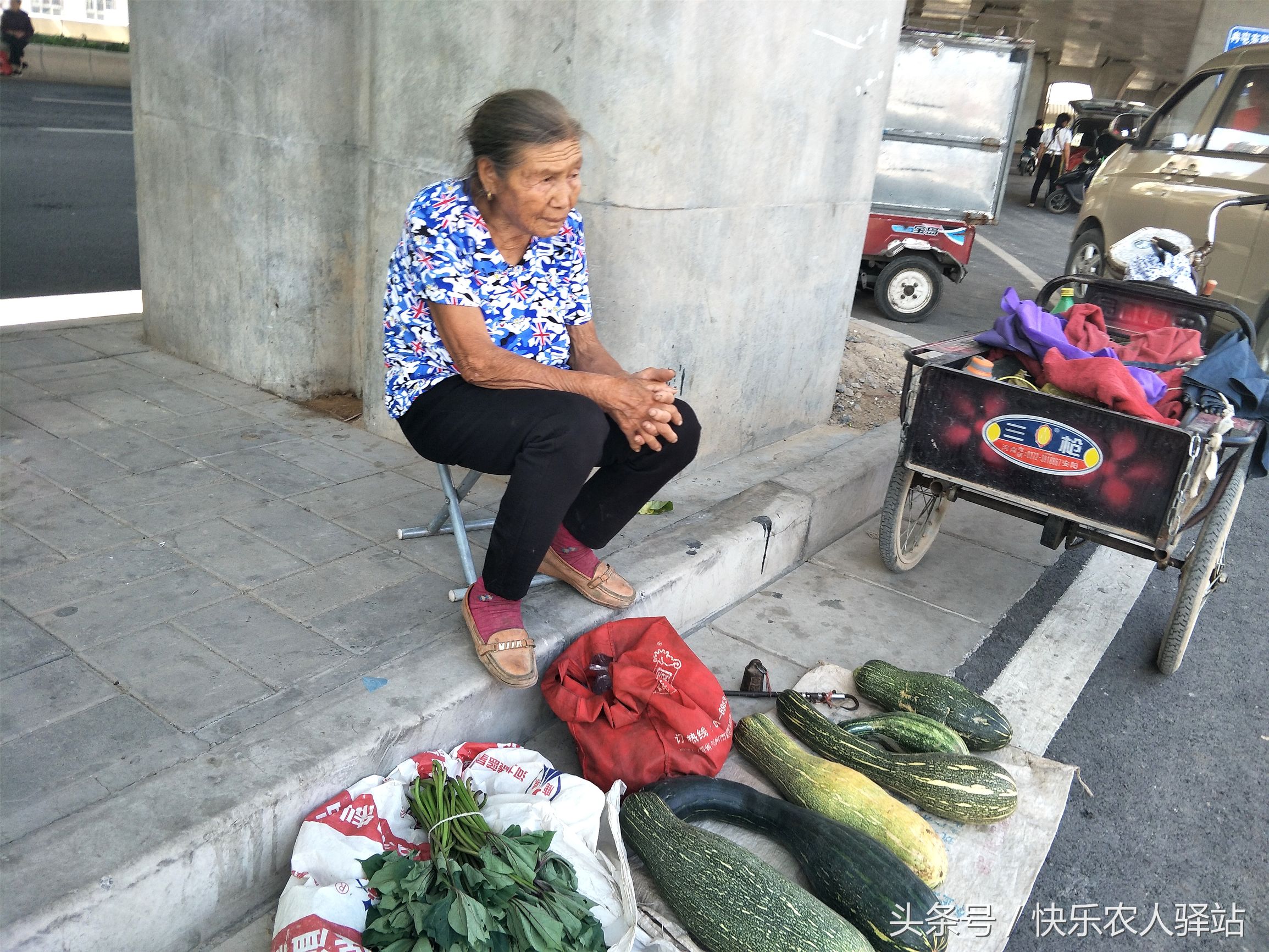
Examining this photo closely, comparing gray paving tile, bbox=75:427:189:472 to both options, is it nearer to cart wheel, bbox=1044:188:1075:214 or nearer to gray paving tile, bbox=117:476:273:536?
gray paving tile, bbox=117:476:273:536

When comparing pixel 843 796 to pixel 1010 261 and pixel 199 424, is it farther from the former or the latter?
pixel 1010 261

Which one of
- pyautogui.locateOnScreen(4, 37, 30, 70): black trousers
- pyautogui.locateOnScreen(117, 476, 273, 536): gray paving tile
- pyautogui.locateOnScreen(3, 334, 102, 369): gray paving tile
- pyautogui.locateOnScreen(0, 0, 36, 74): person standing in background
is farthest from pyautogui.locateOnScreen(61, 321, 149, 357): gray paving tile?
pyautogui.locateOnScreen(4, 37, 30, 70): black trousers

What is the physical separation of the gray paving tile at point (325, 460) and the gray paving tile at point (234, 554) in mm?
577

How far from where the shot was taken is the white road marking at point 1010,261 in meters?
11.4

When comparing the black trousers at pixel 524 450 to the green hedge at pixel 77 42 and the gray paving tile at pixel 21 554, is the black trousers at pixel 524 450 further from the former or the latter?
the green hedge at pixel 77 42

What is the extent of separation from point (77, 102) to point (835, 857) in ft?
63.9

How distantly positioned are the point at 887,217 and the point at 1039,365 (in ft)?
16.1

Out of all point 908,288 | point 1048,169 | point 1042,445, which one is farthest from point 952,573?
point 1048,169

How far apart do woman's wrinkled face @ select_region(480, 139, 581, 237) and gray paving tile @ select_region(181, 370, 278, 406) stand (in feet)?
7.23

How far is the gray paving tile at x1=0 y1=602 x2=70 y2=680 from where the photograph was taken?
2.46 m

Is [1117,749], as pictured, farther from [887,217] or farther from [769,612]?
[887,217]

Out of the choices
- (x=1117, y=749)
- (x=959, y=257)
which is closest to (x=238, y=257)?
(x=1117, y=749)

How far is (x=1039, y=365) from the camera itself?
3.77 m

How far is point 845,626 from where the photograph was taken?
12.0 feet
